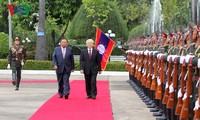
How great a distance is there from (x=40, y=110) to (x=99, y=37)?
8389mm

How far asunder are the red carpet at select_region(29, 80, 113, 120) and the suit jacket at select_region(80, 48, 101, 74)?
81cm

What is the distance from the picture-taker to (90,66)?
54.2 feet

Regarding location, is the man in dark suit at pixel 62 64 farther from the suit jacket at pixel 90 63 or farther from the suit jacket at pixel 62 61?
the suit jacket at pixel 90 63

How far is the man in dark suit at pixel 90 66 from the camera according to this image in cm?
1650

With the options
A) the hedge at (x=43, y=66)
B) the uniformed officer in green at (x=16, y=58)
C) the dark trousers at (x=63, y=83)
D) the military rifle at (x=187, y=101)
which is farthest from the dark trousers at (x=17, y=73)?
the hedge at (x=43, y=66)

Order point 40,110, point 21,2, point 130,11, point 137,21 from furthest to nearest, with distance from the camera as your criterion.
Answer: point 137,21
point 130,11
point 21,2
point 40,110

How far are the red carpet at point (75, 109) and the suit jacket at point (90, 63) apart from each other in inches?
32.1

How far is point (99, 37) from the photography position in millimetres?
21281

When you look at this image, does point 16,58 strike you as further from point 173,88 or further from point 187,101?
point 187,101

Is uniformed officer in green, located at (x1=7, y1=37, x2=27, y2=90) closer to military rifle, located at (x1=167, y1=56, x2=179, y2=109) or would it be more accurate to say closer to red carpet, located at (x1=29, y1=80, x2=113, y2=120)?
red carpet, located at (x1=29, y1=80, x2=113, y2=120)

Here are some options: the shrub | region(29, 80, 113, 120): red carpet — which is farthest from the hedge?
region(29, 80, 113, 120): red carpet

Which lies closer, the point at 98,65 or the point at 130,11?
the point at 98,65

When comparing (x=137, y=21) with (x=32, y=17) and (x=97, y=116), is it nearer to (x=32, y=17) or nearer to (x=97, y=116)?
(x=32, y=17)

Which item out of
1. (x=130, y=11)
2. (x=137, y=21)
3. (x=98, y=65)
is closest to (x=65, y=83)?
(x=98, y=65)
